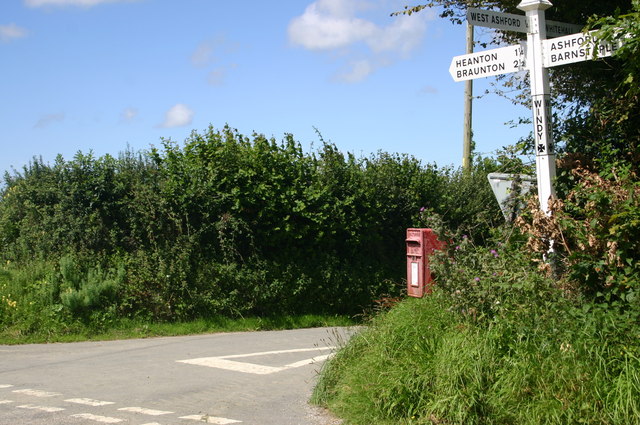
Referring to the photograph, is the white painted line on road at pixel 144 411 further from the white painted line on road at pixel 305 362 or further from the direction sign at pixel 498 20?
the direction sign at pixel 498 20

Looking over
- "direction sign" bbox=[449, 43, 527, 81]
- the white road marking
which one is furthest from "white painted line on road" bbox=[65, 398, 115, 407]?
"direction sign" bbox=[449, 43, 527, 81]

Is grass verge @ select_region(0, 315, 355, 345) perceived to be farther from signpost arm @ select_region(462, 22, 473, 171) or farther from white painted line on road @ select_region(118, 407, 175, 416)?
signpost arm @ select_region(462, 22, 473, 171)

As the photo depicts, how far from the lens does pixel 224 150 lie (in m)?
14.6

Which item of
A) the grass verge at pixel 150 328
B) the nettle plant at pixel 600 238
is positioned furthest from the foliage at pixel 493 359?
the grass verge at pixel 150 328

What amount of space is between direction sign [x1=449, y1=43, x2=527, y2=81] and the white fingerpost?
0.13 metres

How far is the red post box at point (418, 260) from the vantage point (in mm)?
10039

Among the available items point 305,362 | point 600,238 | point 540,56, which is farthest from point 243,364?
point 540,56

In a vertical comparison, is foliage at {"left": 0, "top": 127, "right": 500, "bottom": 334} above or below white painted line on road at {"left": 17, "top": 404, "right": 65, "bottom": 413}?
above

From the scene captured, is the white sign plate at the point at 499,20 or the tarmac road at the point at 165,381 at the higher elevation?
the white sign plate at the point at 499,20

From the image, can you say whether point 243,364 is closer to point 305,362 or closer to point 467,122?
point 305,362

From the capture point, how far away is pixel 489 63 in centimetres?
823

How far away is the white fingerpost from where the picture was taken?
7.77m

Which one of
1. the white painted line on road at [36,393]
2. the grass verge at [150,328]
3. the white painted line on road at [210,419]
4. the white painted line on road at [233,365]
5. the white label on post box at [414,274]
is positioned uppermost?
the white label on post box at [414,274]

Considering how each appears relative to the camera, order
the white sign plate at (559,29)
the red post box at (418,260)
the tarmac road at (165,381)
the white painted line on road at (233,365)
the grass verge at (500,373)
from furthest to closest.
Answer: the red post box at (418,260), the white painted line on road at (233,365), the white sign plate at (559,29), the tarmac road at (165,381), the grass verge at (500,373)
